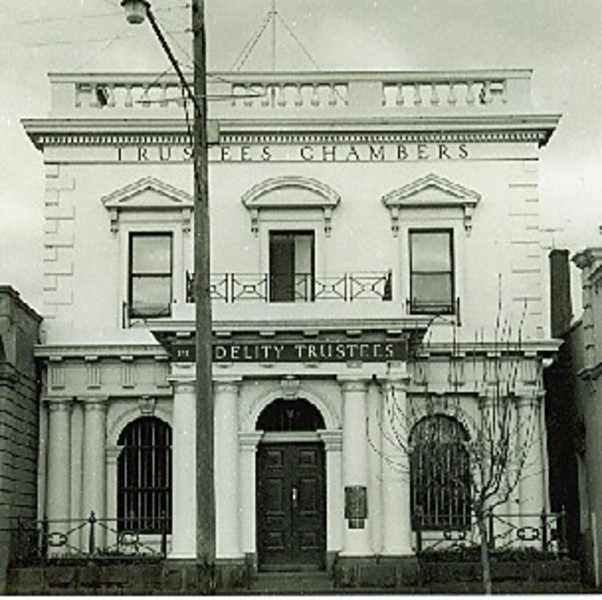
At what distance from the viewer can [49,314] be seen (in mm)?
25672

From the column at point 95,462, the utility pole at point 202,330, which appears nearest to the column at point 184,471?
the column at point 95,462

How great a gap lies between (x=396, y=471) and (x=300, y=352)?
2.66 metres

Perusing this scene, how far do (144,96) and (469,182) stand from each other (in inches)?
256

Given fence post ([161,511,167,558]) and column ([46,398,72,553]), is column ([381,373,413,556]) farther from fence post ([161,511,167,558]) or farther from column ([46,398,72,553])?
column ([46,398,72,553])

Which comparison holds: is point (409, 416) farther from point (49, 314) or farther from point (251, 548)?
point (49, 314)

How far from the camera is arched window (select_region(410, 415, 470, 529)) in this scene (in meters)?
23.4

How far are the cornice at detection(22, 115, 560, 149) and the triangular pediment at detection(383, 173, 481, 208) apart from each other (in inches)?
32.9

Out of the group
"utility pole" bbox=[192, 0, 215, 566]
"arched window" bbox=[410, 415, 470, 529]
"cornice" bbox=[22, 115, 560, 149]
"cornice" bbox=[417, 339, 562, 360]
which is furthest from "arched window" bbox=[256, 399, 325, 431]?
"utility pole" bbox=[192, 0, 215, 566]

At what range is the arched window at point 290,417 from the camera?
Answer: 24609 mm

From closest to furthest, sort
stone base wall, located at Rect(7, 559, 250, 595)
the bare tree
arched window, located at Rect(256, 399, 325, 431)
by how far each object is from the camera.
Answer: stone base wall, located at Rect(7, 559, 250, 595), the bare tree, arched window, located at Rect(256, 399, 325, 431)

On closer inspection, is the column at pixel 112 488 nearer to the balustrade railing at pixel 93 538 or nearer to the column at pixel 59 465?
the balustrade railing at pixel 93 538

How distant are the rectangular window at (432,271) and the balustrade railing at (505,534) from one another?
4.07 m

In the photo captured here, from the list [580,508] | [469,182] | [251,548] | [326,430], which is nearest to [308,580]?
[251,548]

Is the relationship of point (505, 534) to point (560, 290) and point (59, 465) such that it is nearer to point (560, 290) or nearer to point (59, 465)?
point (560, 290)
